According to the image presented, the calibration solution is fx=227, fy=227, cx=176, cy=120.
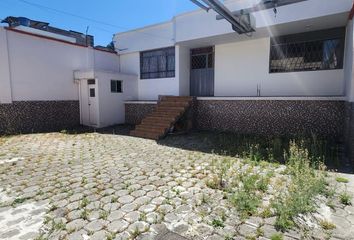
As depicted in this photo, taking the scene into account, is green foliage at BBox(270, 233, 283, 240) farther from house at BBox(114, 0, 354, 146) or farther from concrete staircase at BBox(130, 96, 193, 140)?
concrete staircase at BBox(130, 96, 193, 140)

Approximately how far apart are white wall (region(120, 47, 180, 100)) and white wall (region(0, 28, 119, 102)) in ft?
5.83

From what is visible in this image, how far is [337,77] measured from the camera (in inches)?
341

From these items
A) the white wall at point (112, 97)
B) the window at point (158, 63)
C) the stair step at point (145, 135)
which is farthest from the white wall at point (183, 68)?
the stair step at point (145, 135)

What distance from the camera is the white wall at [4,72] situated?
9430mm

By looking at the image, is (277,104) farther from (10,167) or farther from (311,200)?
(10,167)

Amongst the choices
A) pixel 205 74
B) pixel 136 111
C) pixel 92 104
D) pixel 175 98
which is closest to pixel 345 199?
pixel 175 98

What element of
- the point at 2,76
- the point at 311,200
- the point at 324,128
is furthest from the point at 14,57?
the point at 324,128

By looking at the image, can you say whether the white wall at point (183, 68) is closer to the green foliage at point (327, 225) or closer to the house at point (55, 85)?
the house at point (55, 85)

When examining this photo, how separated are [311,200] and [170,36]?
10.2m

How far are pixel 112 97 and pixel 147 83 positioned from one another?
7.33 ft

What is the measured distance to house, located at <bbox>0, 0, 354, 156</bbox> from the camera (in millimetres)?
8031

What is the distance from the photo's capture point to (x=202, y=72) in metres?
11.9

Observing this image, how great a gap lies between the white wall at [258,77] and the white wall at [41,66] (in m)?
A: 7.14

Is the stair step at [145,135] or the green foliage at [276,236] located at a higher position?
the stair step at [145,135]
